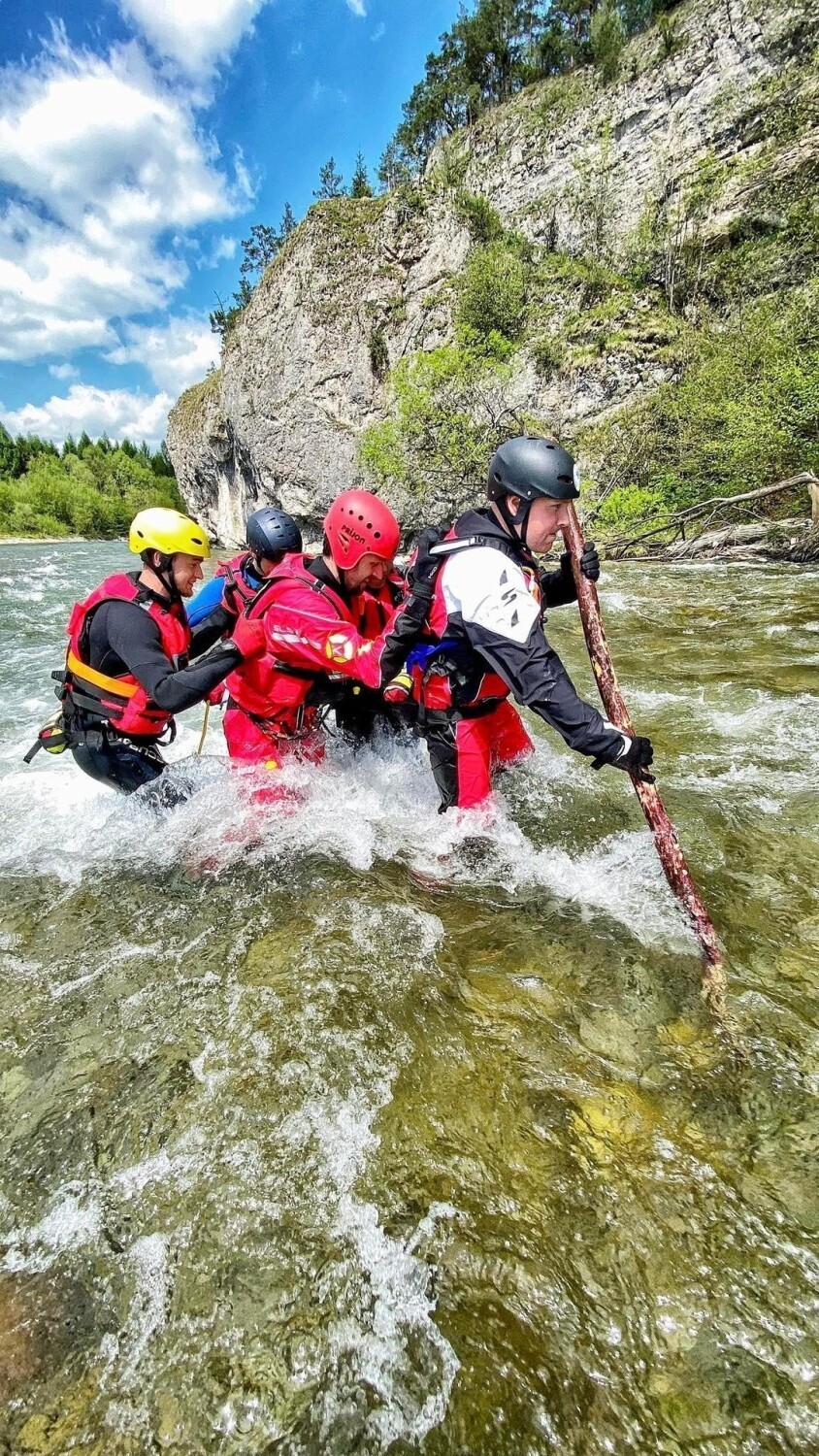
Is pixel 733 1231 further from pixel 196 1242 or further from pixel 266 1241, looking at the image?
pixel 196 1242

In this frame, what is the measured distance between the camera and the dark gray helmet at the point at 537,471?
3.65 meters

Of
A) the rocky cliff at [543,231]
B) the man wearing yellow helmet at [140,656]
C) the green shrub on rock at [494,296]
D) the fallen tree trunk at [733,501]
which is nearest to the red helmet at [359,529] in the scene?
the man wearing yellow helmet at [140,656]

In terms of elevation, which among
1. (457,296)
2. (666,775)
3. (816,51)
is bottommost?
(666,775)

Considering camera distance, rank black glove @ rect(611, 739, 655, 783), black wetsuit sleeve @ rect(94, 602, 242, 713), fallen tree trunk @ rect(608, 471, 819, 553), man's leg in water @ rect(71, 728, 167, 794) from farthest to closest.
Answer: fallen tree trunk @ rect(608, 471, 819, 553)
man's leg in water @ rect(71, 728, 167, 794)
black wetsuit sleeve @ rect(94, 602, 242, 713)
black glove @ rect(611, 739, 655, 783)

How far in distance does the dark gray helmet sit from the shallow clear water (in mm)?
2182

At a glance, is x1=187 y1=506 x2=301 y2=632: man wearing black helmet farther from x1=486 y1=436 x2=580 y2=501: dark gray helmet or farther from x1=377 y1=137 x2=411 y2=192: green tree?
x1=377 y1=137 x2=411 y2=192: green tree

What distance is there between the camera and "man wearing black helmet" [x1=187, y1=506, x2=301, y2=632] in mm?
5566

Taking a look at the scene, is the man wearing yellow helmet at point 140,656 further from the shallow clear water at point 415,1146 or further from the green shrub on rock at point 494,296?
the green shrub on rock at point 494,296

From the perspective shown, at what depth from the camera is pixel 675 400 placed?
81.9 feet

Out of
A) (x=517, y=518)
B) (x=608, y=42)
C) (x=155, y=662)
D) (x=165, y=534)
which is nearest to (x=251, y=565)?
(x=165, y=534)

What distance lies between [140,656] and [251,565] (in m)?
1.84

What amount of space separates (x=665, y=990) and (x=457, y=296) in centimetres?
4490

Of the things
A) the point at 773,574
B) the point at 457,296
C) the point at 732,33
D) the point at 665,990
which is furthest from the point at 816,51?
the point at 665,990

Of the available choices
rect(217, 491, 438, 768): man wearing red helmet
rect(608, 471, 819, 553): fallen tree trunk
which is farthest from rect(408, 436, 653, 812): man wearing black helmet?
rect(608, 471, 819, 553): fallen tree trunk
